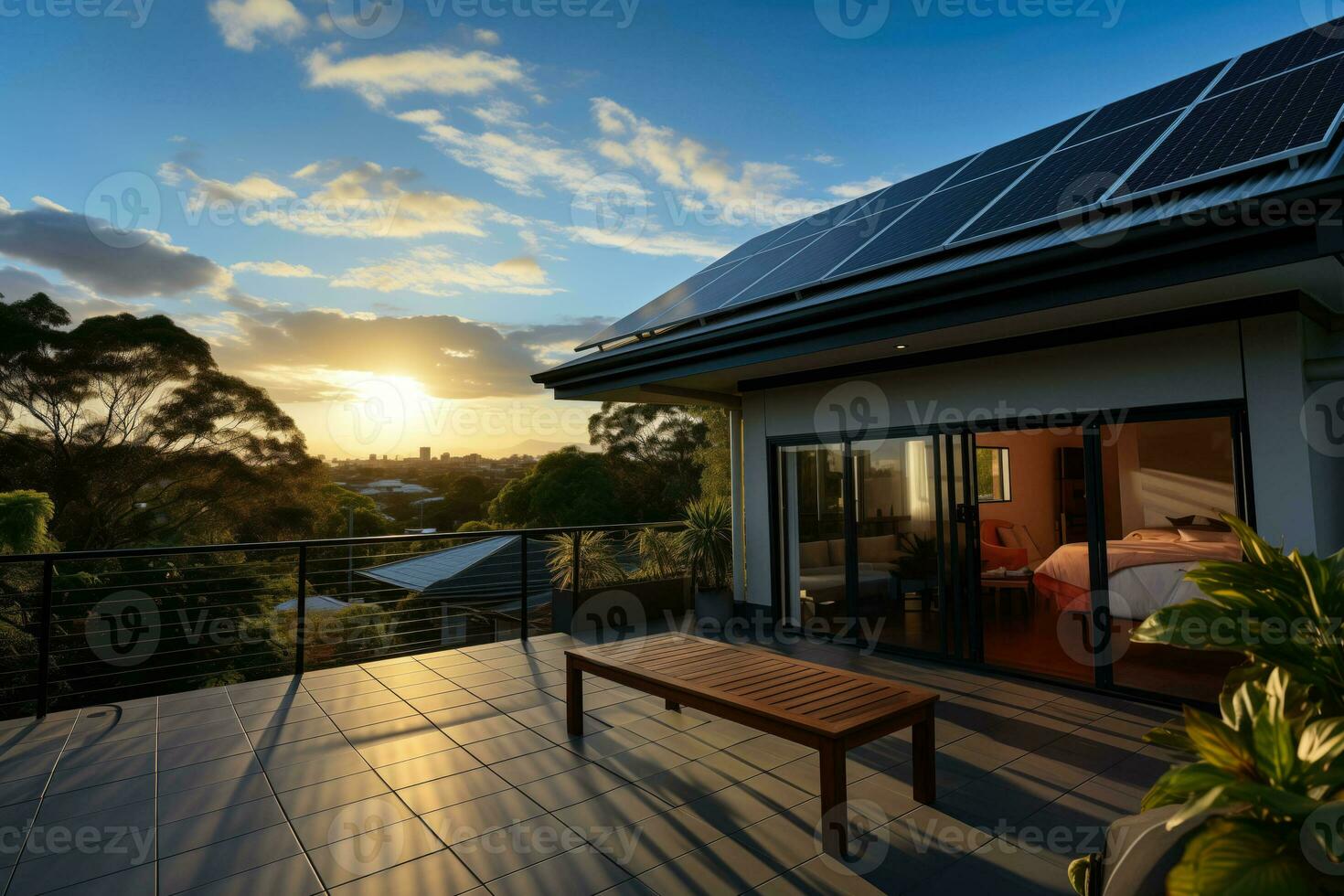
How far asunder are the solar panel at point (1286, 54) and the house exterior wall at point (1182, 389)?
6.04ft

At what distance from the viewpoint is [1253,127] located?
366 cm

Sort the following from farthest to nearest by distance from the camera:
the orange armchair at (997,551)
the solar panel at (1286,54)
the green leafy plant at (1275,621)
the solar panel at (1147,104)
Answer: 1. the orange armchair at (997,551)
2. the solar panel at (1147,104)
3. the solar panel at (1286,54)
4. the green leafy plant at (1275,621)

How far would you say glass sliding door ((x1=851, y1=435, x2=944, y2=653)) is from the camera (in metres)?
5.56

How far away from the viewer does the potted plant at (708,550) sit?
712cm

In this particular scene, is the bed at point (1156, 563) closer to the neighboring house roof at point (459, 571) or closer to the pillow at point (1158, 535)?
the pillow at point (1158, 535)

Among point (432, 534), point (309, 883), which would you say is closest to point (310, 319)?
point (432, 534)

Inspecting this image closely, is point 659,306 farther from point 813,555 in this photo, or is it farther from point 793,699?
point 793,699

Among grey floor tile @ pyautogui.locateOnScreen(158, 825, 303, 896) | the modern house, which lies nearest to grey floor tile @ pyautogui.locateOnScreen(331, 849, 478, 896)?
grey floor tile @ pyautogui.locateOnScreen(158, 825, 303, 896)

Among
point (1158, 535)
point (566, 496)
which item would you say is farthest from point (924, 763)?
point (566, 496)

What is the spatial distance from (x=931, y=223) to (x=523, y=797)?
4.69 m

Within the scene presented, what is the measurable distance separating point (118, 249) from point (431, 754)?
16748 mm

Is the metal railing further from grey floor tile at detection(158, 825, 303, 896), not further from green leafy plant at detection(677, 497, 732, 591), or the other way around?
grey floor tile at detection(158, 825, 303, 896)

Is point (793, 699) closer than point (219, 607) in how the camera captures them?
Yes

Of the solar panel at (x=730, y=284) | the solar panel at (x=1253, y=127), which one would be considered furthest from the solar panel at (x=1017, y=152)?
the solar panel at (x=730, y=284)
